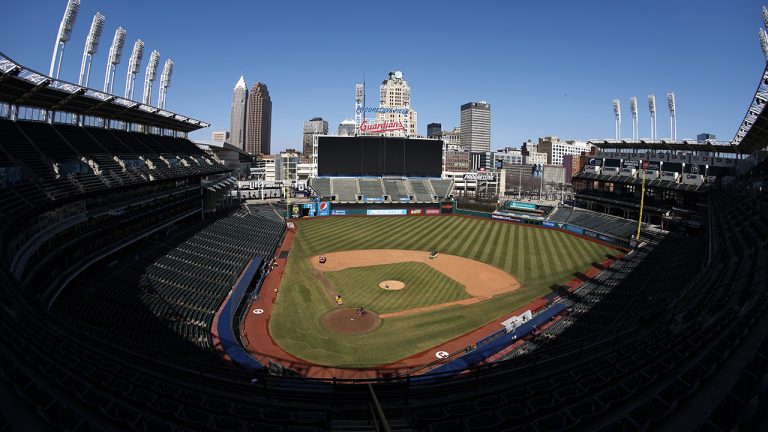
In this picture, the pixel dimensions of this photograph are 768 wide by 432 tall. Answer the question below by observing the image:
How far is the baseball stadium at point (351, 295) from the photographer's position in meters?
7.09

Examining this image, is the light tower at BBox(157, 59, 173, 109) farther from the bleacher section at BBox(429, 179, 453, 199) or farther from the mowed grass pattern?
the bleacher section at BBox(429, 179, 453, 199)

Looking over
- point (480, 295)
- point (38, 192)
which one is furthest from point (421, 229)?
point (38, 192)

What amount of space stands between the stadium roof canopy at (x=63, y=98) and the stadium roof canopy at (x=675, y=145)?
69141mm

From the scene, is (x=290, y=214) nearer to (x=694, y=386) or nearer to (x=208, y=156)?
(x=208, y=156)

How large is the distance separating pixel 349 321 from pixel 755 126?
1627 inches

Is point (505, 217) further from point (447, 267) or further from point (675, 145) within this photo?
point (447, 267)

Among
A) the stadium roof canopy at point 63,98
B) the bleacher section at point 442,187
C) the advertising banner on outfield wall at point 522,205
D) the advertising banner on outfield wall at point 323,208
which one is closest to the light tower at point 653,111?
the advertising banner on outfield wall at point 522,205

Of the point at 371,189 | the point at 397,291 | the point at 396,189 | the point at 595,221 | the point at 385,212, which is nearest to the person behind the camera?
the point at 397,291

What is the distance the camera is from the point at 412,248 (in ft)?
161

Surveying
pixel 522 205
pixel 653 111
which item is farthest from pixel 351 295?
pixel 653 111

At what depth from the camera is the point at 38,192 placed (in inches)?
864

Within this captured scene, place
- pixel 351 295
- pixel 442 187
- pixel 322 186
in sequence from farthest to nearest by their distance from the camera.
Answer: pixel 442 187 → pixel 322 186 → pixel 351 295

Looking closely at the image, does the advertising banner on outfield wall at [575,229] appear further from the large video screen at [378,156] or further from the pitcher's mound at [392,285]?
the pitcher's mound at [392,285]

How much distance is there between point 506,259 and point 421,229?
18.8 metres
